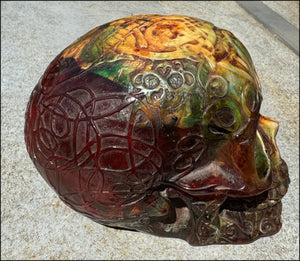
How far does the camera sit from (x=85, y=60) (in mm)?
1090

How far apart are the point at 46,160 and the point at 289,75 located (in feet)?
7.04

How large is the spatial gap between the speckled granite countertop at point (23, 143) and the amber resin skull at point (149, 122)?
0.41m

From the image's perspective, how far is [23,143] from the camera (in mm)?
1968

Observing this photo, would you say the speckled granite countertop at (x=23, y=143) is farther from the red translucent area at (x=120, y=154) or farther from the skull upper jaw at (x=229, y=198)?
the red translucent area at (x=120, y=154)

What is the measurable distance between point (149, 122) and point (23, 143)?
3.83ft

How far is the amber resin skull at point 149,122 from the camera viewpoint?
1021mm

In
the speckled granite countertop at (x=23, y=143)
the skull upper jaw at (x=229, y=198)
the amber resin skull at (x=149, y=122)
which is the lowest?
the speckled granite countertop at (x=23, y=143)

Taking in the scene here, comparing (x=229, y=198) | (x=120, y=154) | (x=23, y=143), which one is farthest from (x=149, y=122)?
(x=23, y=143)

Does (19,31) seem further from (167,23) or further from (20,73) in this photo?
(167,23)

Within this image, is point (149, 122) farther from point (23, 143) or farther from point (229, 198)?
point (23, 143)

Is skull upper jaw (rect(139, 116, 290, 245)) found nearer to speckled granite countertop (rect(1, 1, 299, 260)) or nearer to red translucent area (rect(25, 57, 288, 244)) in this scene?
red translucent area (rect(25, 57, 288, 244))

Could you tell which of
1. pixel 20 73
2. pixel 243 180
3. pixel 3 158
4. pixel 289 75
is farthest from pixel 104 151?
pixel 289 75

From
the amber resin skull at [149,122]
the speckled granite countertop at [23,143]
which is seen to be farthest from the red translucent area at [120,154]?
the speckled granite countertop at [23,143]

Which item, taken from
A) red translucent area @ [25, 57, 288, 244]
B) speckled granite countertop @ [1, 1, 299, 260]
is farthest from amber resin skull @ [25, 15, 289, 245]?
speckled granite countertop @ [1, 1, 299, 260]
